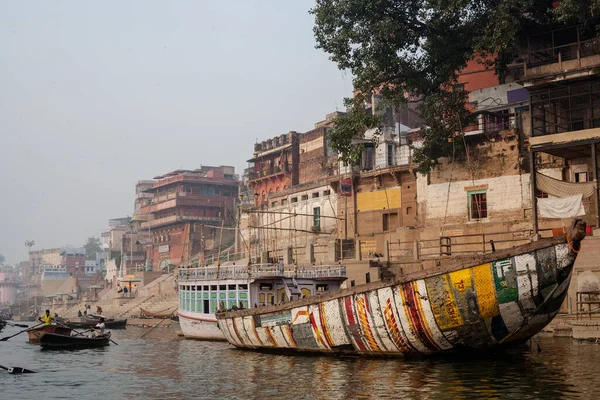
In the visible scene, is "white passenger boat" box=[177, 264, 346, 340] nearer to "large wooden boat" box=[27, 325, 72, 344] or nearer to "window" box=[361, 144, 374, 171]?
"large wooden boat" box=[27, 325, 72, 344]

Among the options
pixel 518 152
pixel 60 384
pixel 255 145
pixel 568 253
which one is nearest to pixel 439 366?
pixel 568 253

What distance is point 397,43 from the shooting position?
3406 cm

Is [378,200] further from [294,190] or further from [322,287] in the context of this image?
[322,287]

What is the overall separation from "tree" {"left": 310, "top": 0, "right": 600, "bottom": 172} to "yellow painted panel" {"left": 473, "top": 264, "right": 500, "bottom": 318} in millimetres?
17538

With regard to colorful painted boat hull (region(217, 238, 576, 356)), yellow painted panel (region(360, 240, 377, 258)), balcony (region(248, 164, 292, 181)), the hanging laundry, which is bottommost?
colorful painted boat hull (region(217, 238, 576, 356))

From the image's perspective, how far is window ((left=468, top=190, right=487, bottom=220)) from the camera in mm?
34406

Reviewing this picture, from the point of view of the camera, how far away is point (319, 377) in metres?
16.7

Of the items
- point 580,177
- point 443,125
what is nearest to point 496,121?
point 443,125

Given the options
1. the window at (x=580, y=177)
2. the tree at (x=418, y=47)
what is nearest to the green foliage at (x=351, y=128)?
the tree at (x=418, y=47)

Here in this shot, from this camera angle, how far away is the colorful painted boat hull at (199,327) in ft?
97.0

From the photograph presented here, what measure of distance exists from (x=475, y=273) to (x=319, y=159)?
41.2m

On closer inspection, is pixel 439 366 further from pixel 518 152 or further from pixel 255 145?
pixel 255 145

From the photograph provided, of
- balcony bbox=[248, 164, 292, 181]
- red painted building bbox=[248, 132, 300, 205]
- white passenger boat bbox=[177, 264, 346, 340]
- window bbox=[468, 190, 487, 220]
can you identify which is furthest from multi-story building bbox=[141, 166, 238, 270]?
white passenger boat bbox=[177, 264, 346, 340]

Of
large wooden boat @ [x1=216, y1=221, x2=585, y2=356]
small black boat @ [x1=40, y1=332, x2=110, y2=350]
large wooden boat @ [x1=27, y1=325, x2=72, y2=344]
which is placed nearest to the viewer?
large wooden boat @ [x1=216, y1=221, x2=585, y2=356]
